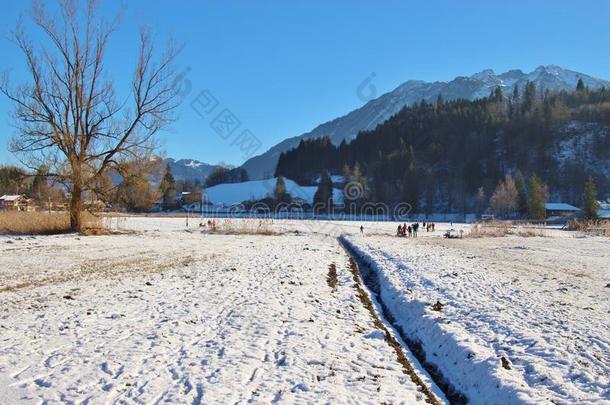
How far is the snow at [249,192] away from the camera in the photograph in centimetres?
16075

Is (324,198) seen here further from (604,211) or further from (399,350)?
(399,350)

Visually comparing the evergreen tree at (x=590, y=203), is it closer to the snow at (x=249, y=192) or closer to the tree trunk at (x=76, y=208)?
the snow at (x=249, y=192)

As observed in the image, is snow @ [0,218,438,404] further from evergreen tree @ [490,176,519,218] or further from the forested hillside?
the forested hillside

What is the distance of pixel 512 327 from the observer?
9133 millimetres

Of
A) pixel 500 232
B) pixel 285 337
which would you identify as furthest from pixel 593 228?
pixel 285 337

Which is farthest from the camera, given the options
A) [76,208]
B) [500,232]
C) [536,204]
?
[536,204]

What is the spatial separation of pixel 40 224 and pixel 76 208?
3602 millimetres

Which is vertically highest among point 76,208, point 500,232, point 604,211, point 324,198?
point 324,198

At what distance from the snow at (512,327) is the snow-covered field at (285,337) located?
0.12ft

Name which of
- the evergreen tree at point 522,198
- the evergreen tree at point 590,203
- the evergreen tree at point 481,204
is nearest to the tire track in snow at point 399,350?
the evergreen tree at point 590,203

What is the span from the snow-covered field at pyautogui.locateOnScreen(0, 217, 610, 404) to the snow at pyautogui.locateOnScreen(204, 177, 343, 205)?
13505cm

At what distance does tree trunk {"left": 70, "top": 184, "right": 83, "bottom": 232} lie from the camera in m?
33.1

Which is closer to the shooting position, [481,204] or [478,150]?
[481,204]

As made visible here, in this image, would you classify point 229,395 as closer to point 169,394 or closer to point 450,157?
point 169,394
